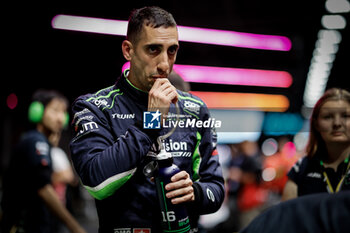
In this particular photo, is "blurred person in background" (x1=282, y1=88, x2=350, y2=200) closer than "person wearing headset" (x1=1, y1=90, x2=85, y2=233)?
Yes

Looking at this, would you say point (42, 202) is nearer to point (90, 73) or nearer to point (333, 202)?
point (90, 73)

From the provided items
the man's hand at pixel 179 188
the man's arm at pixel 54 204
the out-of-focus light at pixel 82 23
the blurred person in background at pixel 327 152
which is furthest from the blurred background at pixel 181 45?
the man's arm at pixel 54 204

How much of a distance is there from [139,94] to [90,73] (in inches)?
25.5

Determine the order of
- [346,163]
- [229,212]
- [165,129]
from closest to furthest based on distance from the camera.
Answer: [165,129], [346,163], [229,212]

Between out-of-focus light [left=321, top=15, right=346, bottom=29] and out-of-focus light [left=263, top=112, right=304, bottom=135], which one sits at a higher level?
out-of-focus light [left=321, top=15, right=346, bottom=29]

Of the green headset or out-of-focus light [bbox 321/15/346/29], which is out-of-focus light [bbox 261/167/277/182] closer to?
out-of-focus light [bbox 321/15/346/29]

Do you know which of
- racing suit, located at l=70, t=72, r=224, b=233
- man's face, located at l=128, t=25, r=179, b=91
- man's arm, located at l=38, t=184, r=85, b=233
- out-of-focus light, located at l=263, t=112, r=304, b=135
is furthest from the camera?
man's arm, located at l=38, t=184, r=85, b=233

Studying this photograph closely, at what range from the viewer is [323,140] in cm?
245

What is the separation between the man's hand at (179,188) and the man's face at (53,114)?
1.98 m

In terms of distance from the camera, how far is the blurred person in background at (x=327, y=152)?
7.50ft

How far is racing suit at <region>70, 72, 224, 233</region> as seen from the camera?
4.59ft

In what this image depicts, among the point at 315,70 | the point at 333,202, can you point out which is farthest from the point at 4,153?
the point at 315,70

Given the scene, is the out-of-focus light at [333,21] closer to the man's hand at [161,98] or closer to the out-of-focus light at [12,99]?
the out-of-focus light at [12,99]

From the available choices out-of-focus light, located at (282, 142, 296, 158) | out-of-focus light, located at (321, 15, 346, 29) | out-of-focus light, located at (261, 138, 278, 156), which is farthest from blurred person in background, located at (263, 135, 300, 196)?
out-of-focus light, located at (321, 15, 346, 29)
